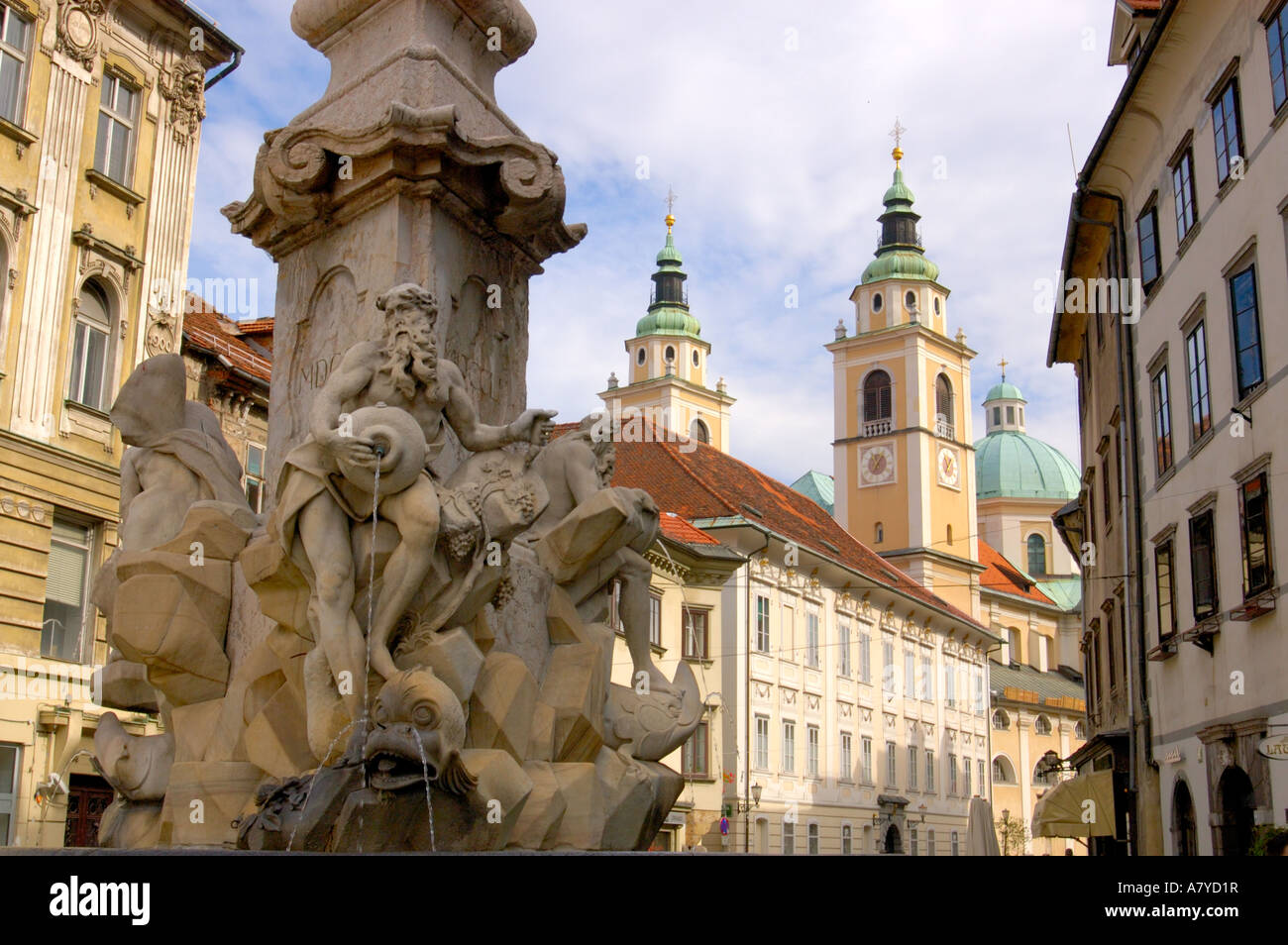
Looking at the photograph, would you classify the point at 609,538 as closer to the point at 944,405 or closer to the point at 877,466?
the point at 877,466

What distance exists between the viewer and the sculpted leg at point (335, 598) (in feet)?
19.0

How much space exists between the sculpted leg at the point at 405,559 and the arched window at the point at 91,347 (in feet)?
56.7

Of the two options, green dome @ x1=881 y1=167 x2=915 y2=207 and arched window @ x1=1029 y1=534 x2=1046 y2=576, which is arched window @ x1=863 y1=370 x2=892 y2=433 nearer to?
green dome @ x1=881 y1=167 x2=915 y2=207

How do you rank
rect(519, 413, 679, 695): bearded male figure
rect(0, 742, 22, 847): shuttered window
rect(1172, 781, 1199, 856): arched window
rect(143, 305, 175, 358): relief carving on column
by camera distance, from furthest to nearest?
rect(143, 305, 175, 358): relief carving on column → rect(1172, 781, 1199, 856): arched window → rect(0, 742, 22, 847): shuttered window → rect(519, 413, 679, 695): bearded male figure

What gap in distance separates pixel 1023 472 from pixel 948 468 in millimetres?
28438

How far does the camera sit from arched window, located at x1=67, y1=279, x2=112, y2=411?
71.1ft

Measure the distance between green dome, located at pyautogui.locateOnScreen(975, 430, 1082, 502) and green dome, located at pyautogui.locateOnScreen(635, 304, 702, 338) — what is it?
80.3 feet

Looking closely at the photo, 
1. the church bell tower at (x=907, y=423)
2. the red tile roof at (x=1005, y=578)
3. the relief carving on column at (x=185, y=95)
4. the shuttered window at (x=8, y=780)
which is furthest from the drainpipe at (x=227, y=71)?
the red tile roof at (x=1005, y=578)

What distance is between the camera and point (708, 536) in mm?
39844

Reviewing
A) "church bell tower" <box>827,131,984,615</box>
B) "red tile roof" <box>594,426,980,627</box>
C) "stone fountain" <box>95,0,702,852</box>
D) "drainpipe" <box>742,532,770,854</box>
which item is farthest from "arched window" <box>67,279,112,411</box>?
"church bell tower" <box>827,131,984,615</box>

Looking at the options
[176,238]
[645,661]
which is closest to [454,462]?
[645,661]

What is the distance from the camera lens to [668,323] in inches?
4102
